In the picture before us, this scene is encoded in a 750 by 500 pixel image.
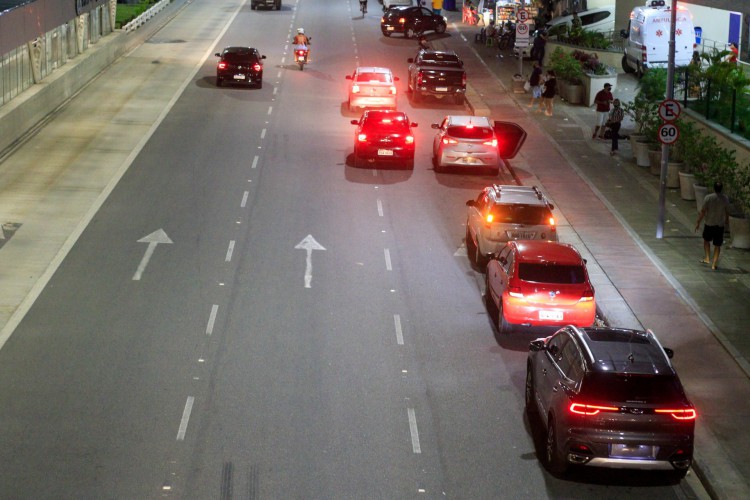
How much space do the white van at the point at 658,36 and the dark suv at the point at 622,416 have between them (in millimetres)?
33766

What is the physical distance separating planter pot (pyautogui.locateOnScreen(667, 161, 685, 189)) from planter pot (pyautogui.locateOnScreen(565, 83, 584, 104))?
42.5ft

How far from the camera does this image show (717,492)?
50.4ft

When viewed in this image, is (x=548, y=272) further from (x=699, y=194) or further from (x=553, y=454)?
(x=699, y=194)

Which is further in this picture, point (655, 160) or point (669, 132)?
point (655, 160)

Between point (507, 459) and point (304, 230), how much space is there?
13.0m

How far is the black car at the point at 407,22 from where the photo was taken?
63812 mm

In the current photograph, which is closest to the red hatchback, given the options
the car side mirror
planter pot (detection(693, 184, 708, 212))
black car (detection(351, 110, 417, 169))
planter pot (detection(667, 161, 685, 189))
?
the car side mirror

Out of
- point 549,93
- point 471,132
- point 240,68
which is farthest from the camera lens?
point 240,68

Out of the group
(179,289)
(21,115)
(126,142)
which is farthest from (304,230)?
(21,115)

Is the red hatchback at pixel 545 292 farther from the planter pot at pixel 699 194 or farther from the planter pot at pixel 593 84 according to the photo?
the planter pot at pixel 593 84

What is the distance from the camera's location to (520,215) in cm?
2580

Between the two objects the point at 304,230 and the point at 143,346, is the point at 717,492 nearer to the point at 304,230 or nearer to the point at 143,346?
the point at 143,346

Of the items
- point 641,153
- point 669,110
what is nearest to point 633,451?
point 669,110

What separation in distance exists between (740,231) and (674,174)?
6.29 meters
